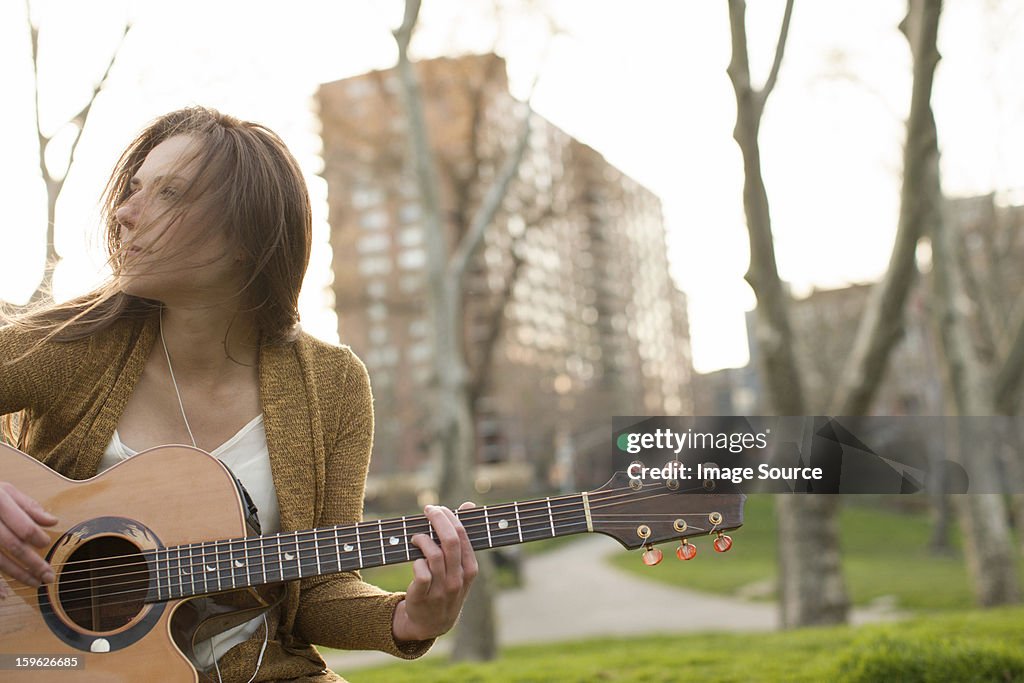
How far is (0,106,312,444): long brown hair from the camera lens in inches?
96.0

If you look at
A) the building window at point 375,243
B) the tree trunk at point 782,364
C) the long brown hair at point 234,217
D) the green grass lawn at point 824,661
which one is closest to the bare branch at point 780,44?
the tree trunk at point 782,364

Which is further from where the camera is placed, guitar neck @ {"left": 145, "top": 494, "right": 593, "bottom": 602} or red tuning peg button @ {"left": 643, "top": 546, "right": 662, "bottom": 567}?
guitar neck @ {"left": 145, "top": 494, "right": 593, "bottom": 602}

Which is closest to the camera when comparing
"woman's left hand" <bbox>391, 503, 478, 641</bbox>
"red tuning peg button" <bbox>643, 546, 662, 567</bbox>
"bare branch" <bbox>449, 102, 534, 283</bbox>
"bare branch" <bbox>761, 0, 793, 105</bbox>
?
"red tuning peg button" <bbox>643, 546, 662, 567</bbox>

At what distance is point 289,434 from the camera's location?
2449 mm

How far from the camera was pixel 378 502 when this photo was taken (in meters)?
50.3

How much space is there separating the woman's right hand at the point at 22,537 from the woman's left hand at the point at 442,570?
2.83 ft

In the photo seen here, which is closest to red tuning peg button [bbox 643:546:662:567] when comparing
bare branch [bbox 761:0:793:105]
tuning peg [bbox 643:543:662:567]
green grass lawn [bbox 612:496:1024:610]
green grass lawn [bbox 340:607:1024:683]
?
tuning peg [bbox 643:543:662:567]

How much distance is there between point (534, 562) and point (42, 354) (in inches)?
1078

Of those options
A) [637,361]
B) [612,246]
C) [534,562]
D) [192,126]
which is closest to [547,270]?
[612,246]

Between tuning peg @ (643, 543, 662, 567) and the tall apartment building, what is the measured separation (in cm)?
39

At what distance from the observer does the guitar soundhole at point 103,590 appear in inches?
86.1

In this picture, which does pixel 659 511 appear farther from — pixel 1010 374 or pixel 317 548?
pixel 1010 374

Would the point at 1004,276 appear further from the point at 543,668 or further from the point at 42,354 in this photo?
the point at 42,354

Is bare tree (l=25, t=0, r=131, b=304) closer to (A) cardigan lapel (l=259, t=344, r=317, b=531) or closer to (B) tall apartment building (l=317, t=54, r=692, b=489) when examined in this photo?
(B) tall apartment building (l=317, t=54, r=692, b=489)
